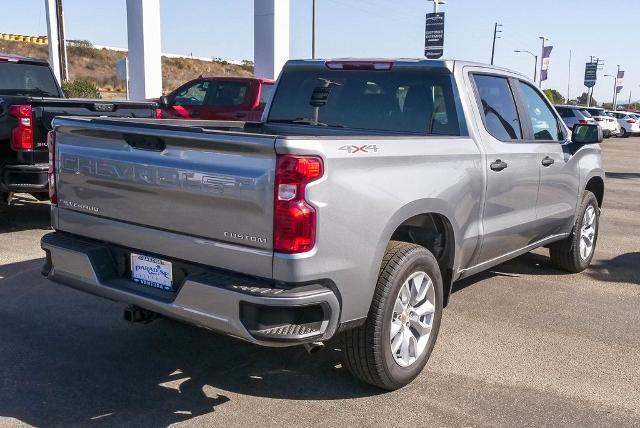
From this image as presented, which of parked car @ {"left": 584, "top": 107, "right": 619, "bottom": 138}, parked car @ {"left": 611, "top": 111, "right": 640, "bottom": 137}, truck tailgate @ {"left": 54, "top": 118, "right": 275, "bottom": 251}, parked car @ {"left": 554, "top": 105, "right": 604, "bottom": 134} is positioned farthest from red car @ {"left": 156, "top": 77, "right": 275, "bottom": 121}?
parked car @ {"left": 611, "top": 111, "right": 640, "bottom": 137}

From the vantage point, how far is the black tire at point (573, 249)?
643cm

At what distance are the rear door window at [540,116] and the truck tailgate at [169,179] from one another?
320 centimetres

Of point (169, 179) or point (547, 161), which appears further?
point (547, 161)

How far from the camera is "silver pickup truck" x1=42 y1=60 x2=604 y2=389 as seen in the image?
3178mm

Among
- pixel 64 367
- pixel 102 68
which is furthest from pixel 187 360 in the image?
pixel 102 68

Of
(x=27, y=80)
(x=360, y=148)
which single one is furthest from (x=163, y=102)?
(x=360, y=148)

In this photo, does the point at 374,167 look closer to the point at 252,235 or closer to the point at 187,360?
the point at 252,235

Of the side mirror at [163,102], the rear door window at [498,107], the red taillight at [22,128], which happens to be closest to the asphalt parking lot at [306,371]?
the rear door window at [498,107]

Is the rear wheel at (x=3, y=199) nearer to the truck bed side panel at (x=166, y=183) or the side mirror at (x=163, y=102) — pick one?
the truck bed side panel at (x=166, y=183)

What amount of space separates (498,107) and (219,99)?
923cm

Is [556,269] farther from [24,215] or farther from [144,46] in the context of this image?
[144,46]

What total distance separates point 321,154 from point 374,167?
436mm

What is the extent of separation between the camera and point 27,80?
30.5 ft

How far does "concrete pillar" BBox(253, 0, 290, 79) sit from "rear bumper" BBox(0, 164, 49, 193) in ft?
51.2
